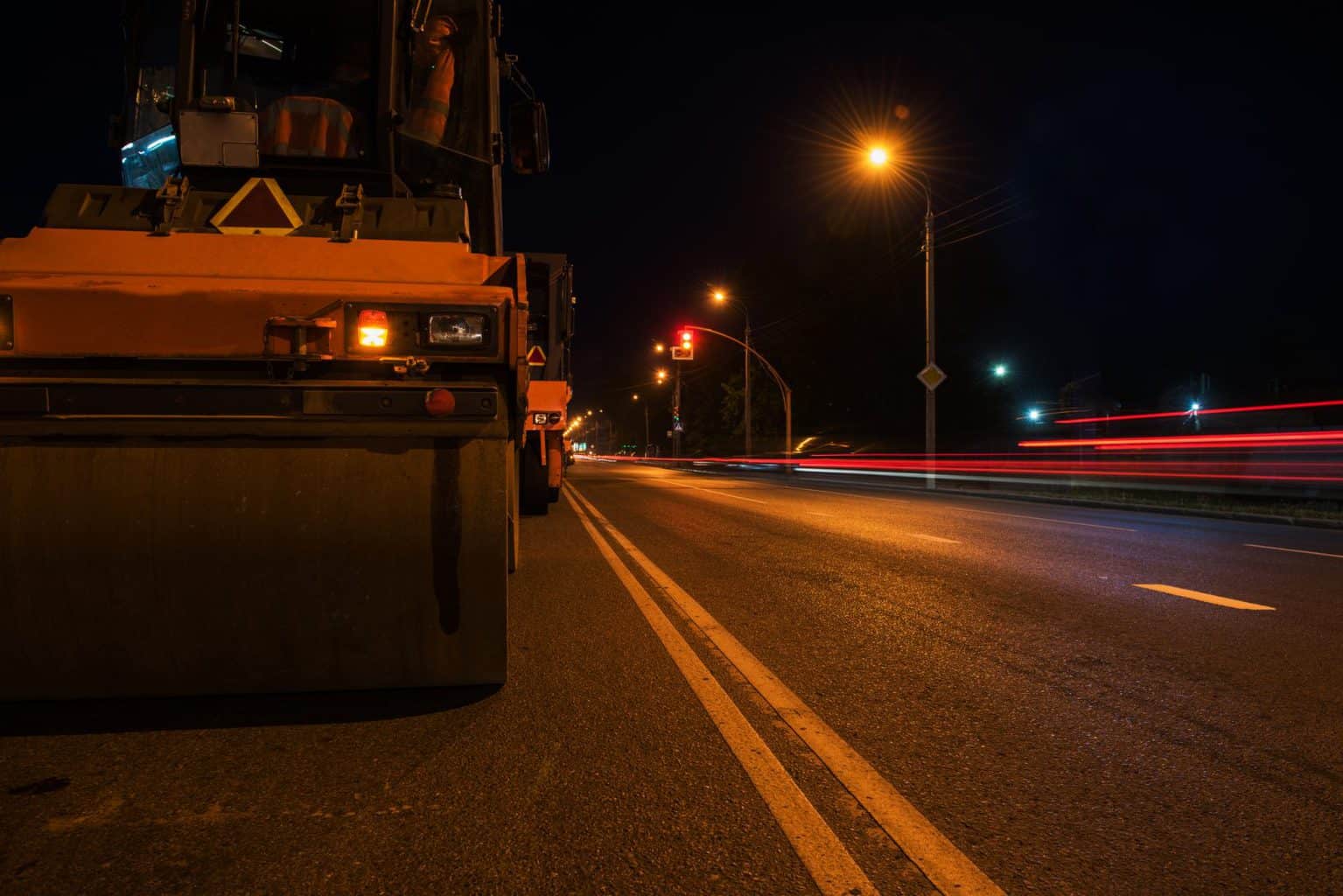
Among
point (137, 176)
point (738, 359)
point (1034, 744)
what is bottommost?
point (1034, 744)

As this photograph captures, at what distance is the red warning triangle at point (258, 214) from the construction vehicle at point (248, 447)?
1cm

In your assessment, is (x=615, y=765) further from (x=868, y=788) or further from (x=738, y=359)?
(x=738, y=359)

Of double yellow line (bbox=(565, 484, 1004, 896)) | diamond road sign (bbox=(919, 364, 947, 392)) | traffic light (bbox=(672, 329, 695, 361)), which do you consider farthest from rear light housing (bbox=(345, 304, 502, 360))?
traffic light (bbox=(672, 329, 695, 361))

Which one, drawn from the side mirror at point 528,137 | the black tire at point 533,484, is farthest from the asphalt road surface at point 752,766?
the black tire at point 533,484

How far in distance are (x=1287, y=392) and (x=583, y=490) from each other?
37.4 m

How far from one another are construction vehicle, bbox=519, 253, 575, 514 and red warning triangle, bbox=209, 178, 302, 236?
191 inches

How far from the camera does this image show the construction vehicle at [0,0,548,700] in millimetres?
3025

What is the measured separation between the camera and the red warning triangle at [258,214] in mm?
3666

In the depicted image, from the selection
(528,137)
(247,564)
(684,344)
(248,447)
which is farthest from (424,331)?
(684,344)

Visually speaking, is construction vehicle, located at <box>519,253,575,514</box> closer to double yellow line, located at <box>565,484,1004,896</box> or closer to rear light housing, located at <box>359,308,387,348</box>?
double yellow line, located at <box>565,484,1004,896</box>

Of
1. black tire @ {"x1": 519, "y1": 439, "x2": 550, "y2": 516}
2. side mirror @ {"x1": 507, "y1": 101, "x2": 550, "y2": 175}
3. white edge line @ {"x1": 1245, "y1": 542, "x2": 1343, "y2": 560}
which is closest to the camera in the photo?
side mirror @ {"x1": 507, "y1": 101, "x2": 550, "y2": 175}

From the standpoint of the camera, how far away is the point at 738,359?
74.1 meters

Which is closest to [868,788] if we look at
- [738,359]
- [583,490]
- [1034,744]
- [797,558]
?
[1034,744]

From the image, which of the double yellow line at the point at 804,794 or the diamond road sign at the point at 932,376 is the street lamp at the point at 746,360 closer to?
the diamond road sign at the point at 932,376
